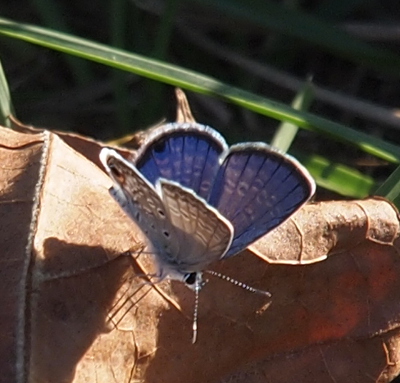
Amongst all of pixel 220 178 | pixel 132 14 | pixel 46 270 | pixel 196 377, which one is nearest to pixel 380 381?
pixel 196 377

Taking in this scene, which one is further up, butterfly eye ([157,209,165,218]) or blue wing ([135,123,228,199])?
blue wing ([135,123,228,199])

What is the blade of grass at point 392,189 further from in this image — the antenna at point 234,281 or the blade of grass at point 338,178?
the antenna at point 234,281

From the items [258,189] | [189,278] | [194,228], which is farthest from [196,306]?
[258,189]

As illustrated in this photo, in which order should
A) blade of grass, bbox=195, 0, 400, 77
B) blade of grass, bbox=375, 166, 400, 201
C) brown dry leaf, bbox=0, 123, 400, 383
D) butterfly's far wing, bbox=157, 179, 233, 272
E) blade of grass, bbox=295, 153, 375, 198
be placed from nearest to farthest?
1. butterfly's far wing, bbox=157, 179, 233, 272
2. brown dry leaf, bbox=0, 123, 400, 383
3. blade of grass, bbox=375, 166, 400, 201
4. blade of grass, bbox=295, 153, 375, 198
5. blade of grass, bbox=195, 0, 400, 77

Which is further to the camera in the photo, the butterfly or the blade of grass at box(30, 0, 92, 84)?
the blade of grass at box(30, 0, 92, 84)

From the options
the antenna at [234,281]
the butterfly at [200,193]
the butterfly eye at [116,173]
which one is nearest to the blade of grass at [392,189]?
the antenna at [234,281]

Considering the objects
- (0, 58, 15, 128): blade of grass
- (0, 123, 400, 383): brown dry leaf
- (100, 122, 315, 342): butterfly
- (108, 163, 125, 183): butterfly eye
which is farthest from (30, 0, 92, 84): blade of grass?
(108, 163, 125, 183): butterfly eye

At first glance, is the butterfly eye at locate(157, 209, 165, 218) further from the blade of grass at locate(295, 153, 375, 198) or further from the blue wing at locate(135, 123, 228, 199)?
the blade of grass at locate(295, 153, 375, 198)
